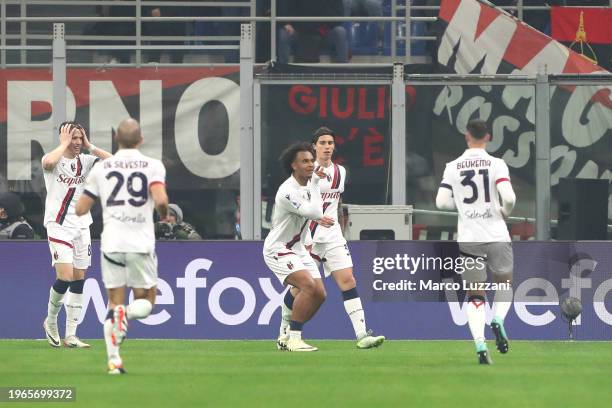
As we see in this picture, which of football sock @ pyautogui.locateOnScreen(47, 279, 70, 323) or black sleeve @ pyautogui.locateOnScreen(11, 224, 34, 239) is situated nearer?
football sock @ pyautogui.locateOnScreen(47, 279, 70, 323)

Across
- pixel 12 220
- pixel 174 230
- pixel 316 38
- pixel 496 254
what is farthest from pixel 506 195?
pixel 316 38

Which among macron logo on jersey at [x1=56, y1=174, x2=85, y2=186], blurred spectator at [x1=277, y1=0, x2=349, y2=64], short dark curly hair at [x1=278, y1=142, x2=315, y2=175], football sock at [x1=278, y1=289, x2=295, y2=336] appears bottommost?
football sock at [x1=278, y1=289, x2=295, y2=336]

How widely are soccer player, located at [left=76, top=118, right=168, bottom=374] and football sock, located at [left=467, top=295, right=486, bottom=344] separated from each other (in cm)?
294

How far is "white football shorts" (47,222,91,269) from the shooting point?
15961 mm

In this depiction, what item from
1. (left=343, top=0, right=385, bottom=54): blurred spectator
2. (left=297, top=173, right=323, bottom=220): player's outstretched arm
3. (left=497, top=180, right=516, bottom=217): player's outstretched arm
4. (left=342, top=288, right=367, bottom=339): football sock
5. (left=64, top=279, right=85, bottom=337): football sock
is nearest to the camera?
(left=497, top=180, right=516, bottom=217): player's outstretched arm

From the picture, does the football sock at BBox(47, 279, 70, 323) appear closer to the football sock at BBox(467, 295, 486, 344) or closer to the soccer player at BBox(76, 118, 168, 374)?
the soccer player at BBox(76, 118, 168, 374)

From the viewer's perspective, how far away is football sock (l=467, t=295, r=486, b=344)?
520 inches

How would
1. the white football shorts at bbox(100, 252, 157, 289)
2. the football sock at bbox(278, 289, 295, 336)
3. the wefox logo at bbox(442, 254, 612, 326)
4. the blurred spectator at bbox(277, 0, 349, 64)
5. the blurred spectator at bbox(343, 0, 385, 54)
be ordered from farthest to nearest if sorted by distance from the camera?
the blurred spectator at bbox(343, 0, 385, 54) < the blurred spectator at bbox(277, 0, 349, 64) < the wefox logo at bbox(442, 254, 612, 326) < the football sock at bbox(278, 289, 295, 336) < the white football shorts at bbox(100, 252, 157, 289)

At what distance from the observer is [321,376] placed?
39.5 ft

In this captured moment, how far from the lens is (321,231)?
52.4ft

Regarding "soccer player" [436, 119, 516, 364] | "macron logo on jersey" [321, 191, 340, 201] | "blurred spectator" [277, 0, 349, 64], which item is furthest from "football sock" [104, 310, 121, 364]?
"blurred spectator" [277, 0, 349, 64]

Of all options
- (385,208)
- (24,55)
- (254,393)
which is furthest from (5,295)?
(254,393)

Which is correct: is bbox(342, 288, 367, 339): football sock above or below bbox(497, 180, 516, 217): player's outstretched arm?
below

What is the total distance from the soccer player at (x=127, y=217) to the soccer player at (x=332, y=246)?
379cm
